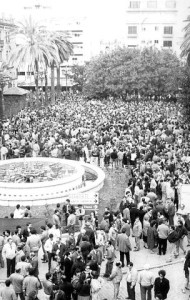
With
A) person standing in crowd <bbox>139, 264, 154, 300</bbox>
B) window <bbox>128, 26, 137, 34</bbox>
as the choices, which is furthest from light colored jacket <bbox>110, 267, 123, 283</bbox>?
window <bbox>128, 26, 137, 34</bbox>

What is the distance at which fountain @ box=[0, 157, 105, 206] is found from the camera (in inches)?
809

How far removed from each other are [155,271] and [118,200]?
7.34 m

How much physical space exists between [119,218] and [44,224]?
2566mm

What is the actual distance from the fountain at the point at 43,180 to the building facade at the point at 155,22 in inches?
2517

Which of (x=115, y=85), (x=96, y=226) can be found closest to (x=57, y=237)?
(x=96, y=226)


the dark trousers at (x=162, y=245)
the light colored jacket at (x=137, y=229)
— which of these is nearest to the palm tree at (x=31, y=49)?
the light colored jacket at (x=137, y=229)

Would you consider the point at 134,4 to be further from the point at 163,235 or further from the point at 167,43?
the point at 163,235

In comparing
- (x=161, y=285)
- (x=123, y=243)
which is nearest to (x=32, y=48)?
(x=123, y=243)

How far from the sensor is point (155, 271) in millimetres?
14430

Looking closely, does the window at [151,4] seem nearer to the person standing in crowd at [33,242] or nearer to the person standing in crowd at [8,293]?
the person standing in crowd at [33,242]

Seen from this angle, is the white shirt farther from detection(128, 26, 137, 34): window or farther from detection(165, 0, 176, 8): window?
detection(165, 0, 176, 8): window

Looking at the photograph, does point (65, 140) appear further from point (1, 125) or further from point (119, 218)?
point (119, 218)

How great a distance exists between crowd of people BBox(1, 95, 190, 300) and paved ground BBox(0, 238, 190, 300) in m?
0.21

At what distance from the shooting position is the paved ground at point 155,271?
12.8 m
